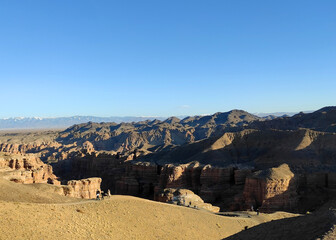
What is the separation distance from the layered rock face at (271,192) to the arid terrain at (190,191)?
0.17 m

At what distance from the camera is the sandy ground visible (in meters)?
22.4

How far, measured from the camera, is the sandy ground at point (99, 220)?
2242 centimetres

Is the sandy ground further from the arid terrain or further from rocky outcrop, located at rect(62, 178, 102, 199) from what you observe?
rocky outcrop, located at rect(62, 178, 102, 199)

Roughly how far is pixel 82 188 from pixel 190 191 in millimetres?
17587

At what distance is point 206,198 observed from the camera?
65.0 metres

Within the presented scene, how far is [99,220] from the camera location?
86.9 feet

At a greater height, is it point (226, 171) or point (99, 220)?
point (99, 220)

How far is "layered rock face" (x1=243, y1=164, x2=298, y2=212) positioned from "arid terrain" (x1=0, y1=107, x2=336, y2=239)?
0.17 metres

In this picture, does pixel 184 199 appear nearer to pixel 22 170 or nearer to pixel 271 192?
pixel 271 192

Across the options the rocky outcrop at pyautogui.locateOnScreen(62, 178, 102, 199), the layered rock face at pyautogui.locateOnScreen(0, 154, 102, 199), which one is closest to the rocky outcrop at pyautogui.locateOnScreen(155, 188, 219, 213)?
the rocky outcrop at pyautogui.locateOnScreen(62, 178, 102, 199)

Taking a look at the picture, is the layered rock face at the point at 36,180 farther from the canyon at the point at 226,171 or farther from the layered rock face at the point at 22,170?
the canyon at the point at 226,171

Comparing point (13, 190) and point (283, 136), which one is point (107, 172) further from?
point (13, 190)

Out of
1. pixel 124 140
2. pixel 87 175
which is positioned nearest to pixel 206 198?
pixel 87 175

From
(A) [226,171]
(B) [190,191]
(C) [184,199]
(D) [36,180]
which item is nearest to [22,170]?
(D) [36,180]
